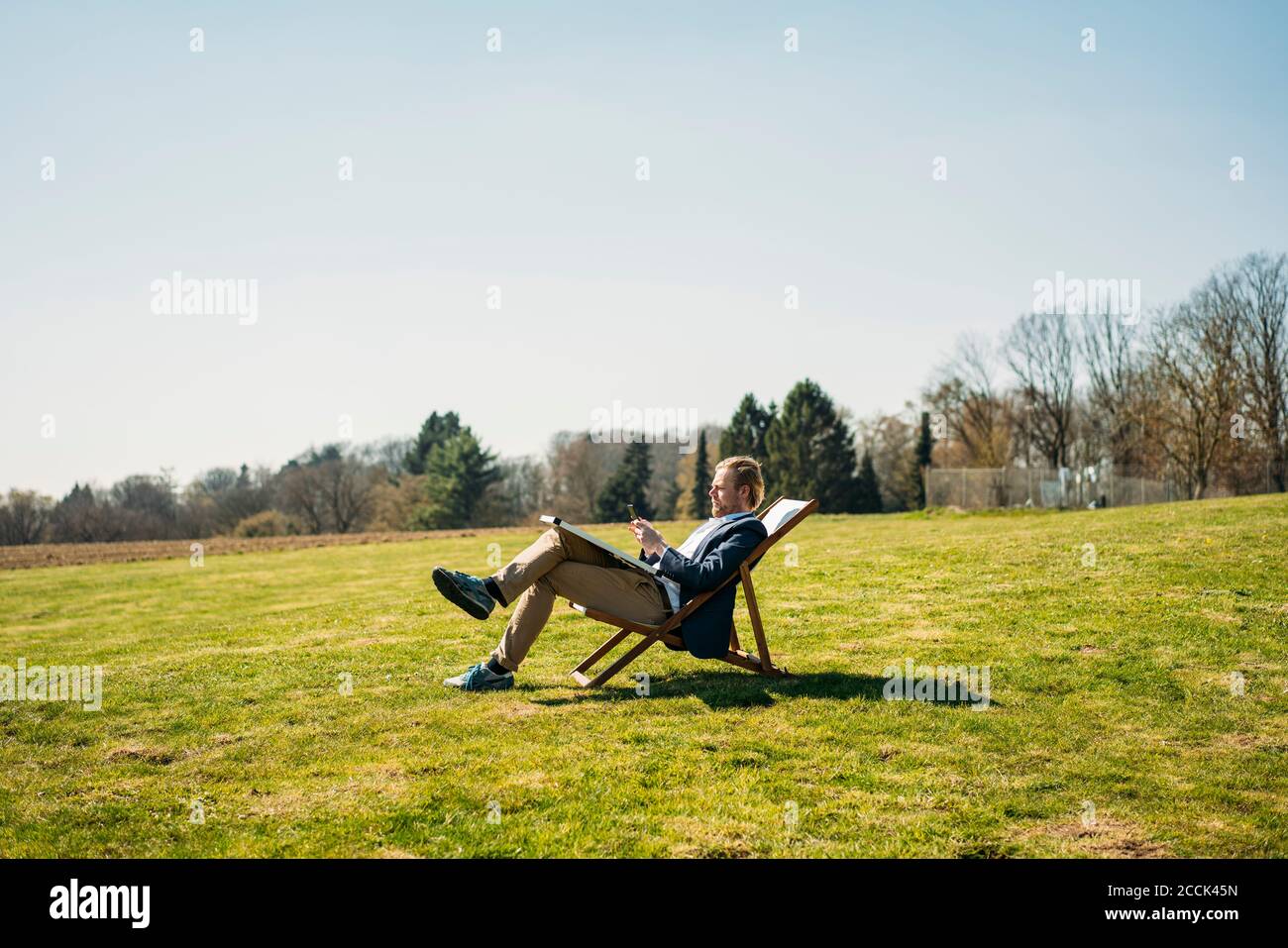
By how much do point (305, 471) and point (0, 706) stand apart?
61.9 metres

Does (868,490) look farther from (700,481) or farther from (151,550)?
(151,550)

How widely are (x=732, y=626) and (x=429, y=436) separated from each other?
71464 mm

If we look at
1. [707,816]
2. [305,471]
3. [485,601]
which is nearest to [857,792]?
[707,816]

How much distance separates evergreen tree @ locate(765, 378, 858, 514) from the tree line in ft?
0.31

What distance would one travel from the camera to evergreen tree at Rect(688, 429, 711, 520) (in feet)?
192

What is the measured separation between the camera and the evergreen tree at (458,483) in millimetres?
58750

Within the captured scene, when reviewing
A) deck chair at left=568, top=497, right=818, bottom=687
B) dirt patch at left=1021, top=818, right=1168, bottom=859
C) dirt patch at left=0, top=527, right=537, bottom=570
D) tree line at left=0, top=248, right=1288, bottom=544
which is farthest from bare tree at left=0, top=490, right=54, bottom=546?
dirt patch at left=1021, top=818, right=1168, bottom=859

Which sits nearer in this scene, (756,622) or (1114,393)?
(756,622)

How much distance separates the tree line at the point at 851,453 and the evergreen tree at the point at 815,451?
0.31ft

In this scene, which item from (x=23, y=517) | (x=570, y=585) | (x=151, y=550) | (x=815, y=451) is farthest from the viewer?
(x=815, y=451)

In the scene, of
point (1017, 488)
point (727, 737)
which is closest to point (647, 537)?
point (727, 737)

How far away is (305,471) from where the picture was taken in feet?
212

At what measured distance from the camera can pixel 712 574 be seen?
18.9 ft
